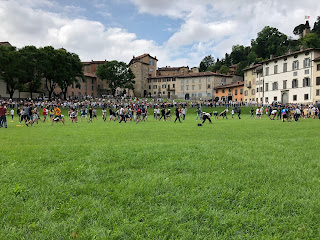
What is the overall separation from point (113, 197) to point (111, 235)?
1199mm

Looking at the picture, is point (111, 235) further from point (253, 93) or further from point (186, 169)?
point (253, 93)

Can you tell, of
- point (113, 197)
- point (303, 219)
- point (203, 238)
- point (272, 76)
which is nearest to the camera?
point (203, 238)

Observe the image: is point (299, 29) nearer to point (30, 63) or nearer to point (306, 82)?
point (306, 82)

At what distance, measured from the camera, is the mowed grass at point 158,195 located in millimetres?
3598

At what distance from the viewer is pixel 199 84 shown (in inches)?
3265

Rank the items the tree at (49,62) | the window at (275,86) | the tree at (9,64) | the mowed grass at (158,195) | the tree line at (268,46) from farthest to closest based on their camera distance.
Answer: the tree line at (268,46) < the window at (275,86) < the tree at (49,62) < the tree at (9,64) < the mowed grass at (158,195)

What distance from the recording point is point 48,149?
316 inches

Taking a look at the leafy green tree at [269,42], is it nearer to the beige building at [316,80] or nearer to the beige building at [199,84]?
the beige building at [199,84]

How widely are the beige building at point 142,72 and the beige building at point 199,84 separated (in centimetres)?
1344

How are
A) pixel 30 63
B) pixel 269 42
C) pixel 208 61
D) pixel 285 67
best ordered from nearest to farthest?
pixel 30 63
pixel 285 67
pixel 269 42
pixel 208 61

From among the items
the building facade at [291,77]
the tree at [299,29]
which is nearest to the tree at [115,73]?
the building facade at [291,77]

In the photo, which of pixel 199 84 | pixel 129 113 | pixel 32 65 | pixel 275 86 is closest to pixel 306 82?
pixel 275 86

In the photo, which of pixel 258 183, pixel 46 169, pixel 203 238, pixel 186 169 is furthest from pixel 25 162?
pixel 258 183

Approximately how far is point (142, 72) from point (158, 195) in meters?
88.2
